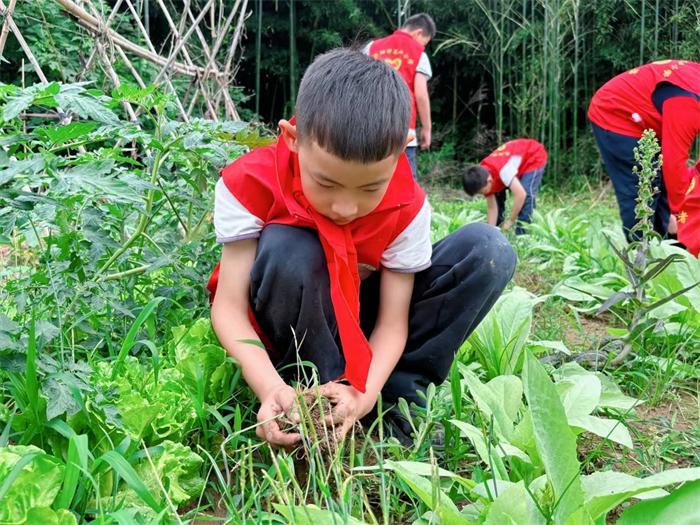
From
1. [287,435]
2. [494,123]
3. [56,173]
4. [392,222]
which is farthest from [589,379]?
[494,123]

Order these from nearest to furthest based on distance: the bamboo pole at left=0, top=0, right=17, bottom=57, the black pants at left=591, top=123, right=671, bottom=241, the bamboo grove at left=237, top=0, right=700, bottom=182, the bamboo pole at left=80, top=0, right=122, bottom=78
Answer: the bamboo pole at left=0, top=0, right=17, bottom=57 → the bamboo pole at left=80, top=0, right=122, bottom=78 → the black pants at left=591, top=123, right=671, bottom=241 → the bamboo grove at left=237, top=0, right=700, bottom=182

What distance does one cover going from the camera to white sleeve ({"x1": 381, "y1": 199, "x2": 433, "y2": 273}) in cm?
162

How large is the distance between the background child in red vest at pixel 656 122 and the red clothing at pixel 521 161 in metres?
1.75

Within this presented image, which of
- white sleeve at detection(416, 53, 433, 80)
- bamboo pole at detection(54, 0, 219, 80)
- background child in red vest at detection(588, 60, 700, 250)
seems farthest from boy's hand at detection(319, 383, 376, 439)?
white sleeve at detection(416, 53, 433, 80)

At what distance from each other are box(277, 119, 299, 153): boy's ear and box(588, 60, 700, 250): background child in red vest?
229 centimetres

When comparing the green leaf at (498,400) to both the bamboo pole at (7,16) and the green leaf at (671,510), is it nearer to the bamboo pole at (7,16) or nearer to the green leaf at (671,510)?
the green leaf at (671,510)

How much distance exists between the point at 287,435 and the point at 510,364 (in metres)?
0.79

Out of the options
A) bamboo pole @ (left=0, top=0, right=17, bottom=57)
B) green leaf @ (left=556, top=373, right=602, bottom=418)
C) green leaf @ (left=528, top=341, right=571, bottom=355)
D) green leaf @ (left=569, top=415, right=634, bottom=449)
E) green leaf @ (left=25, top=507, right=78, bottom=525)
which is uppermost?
bamboo pole @ (left=0, top=0, right=17, bottom=57)

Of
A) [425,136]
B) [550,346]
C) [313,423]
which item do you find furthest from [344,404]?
[425,136]

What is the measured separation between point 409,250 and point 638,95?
8.69ft

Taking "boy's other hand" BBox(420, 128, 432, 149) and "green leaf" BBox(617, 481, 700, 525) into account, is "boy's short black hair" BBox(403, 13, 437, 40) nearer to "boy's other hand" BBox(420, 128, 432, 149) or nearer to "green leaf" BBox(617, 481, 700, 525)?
"boy's other hand" BBox(420, 128, 432, 149)

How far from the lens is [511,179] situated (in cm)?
572

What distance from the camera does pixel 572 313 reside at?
9.18 feet

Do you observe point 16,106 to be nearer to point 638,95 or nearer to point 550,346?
point 550,346
